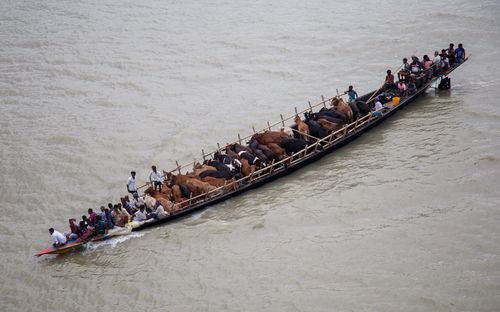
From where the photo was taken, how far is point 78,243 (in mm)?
15016

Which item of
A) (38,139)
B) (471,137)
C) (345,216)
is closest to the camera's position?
(345,216)

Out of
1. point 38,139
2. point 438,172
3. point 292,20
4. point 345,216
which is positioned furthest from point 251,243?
point 292,20

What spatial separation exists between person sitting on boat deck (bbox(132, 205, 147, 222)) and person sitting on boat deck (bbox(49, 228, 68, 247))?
6.05 feet

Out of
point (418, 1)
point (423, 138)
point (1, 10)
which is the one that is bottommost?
point (423, 138)

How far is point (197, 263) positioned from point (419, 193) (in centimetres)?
601

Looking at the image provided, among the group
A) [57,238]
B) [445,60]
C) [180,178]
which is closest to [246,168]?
[180,178]

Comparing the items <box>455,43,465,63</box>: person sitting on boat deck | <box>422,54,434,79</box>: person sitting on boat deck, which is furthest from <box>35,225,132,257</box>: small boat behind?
<box>455,43,465,63</box>: person sitting on boat deck

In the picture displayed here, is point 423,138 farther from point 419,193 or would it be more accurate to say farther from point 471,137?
point 419,193

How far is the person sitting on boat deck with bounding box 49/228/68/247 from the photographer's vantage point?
14711 mm

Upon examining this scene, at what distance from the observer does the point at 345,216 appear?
14883mm

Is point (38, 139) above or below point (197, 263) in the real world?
above

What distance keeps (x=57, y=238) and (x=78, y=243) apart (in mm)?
551

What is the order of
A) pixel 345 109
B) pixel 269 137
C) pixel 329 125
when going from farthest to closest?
pixel 345 109 → pixel 329 125 → pixel 269 137

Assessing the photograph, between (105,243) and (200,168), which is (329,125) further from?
(105,243)
